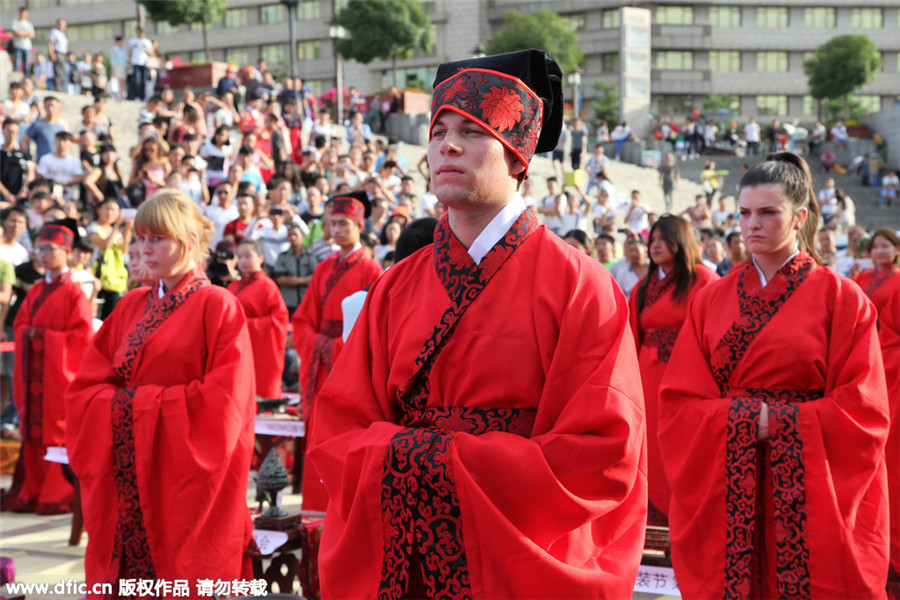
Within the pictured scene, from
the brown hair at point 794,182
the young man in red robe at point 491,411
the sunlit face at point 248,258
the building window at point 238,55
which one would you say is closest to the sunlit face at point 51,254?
the sunlit face at point 248,258

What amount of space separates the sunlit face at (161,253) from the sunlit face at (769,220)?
2429 millimetres

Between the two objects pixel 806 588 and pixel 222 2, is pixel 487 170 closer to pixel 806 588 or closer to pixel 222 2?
pixel 806 588

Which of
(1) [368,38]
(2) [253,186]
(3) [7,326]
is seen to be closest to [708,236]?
(2) [253,186]

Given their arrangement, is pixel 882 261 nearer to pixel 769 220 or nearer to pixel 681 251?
pixel 681 251

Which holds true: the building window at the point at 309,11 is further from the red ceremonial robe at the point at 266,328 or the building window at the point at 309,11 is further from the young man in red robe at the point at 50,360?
the young man in red robe at the point at 50,360

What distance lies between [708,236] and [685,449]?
782 centimetres

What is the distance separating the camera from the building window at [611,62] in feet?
185

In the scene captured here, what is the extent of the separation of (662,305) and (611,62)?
52722 mm

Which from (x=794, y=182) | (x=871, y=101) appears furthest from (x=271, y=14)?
(x=794, y=182)

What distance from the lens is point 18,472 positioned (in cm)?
761

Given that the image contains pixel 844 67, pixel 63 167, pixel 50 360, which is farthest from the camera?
pixel 844 67

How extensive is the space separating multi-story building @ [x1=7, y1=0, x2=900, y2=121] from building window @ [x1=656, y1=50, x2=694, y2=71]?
6cm

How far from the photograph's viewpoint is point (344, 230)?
7.56 metres

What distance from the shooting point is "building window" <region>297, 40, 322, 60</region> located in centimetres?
5944
